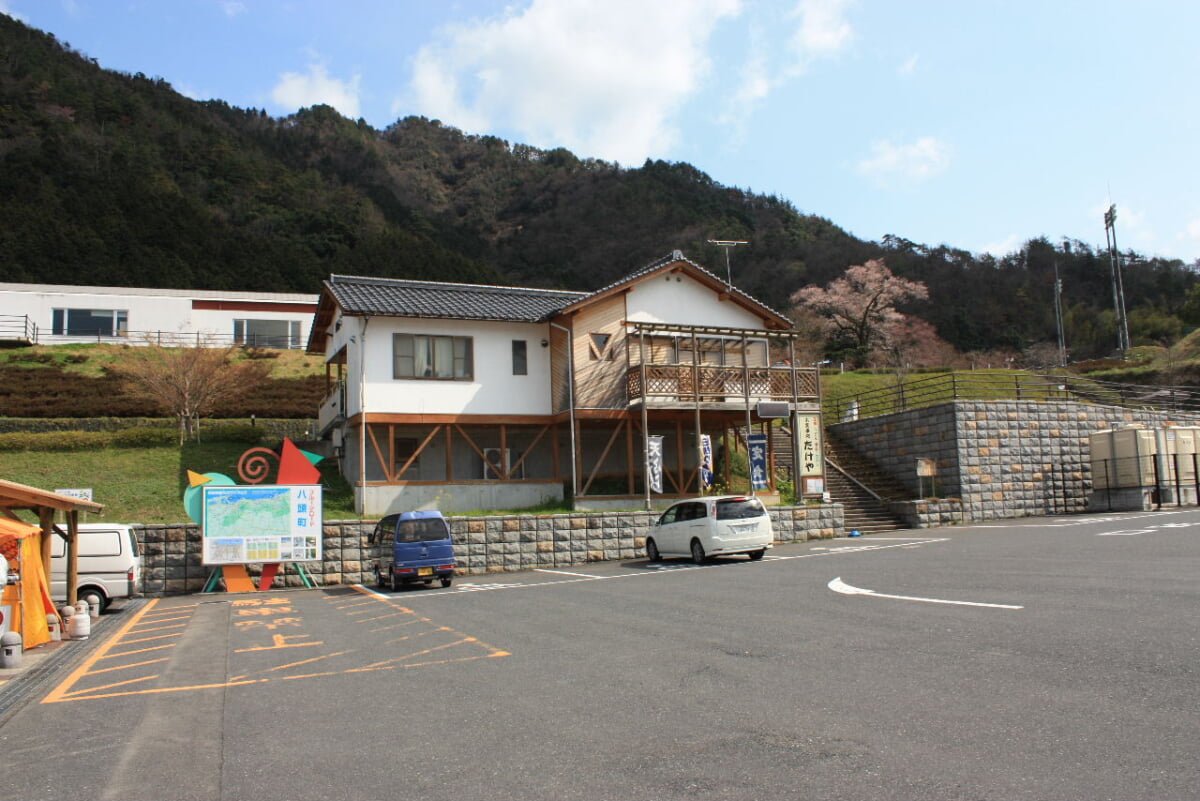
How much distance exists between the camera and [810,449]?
2527 centimetres

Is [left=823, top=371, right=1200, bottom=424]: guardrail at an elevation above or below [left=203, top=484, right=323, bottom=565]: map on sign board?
above

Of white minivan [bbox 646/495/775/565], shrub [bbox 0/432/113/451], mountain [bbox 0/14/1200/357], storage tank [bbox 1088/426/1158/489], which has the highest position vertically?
mountain [bbox 0/14/1200/357]

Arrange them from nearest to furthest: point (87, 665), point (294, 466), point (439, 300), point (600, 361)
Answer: point (87, 665)
point (294, 466)
point (600, 361)
point (439, 300)

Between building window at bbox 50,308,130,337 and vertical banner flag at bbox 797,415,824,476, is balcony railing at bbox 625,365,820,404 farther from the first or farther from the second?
building window at bbox 50,308,130,337

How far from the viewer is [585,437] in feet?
90.9

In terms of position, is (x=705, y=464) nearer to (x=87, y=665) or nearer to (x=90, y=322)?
(x=87, y=665)

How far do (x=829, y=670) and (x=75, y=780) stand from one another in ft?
18.4

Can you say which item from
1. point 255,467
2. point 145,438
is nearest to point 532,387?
point 255,467

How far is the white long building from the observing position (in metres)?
44.6

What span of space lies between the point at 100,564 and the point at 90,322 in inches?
1406

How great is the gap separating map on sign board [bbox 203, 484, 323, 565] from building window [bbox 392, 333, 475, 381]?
6.89m

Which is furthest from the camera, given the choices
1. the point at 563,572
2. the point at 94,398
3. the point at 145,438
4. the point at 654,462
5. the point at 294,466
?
the point at 94,398

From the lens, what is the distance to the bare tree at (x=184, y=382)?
28.8m

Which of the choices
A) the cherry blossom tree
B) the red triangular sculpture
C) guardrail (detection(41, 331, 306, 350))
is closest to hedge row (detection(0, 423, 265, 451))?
the red triangular sculpture
